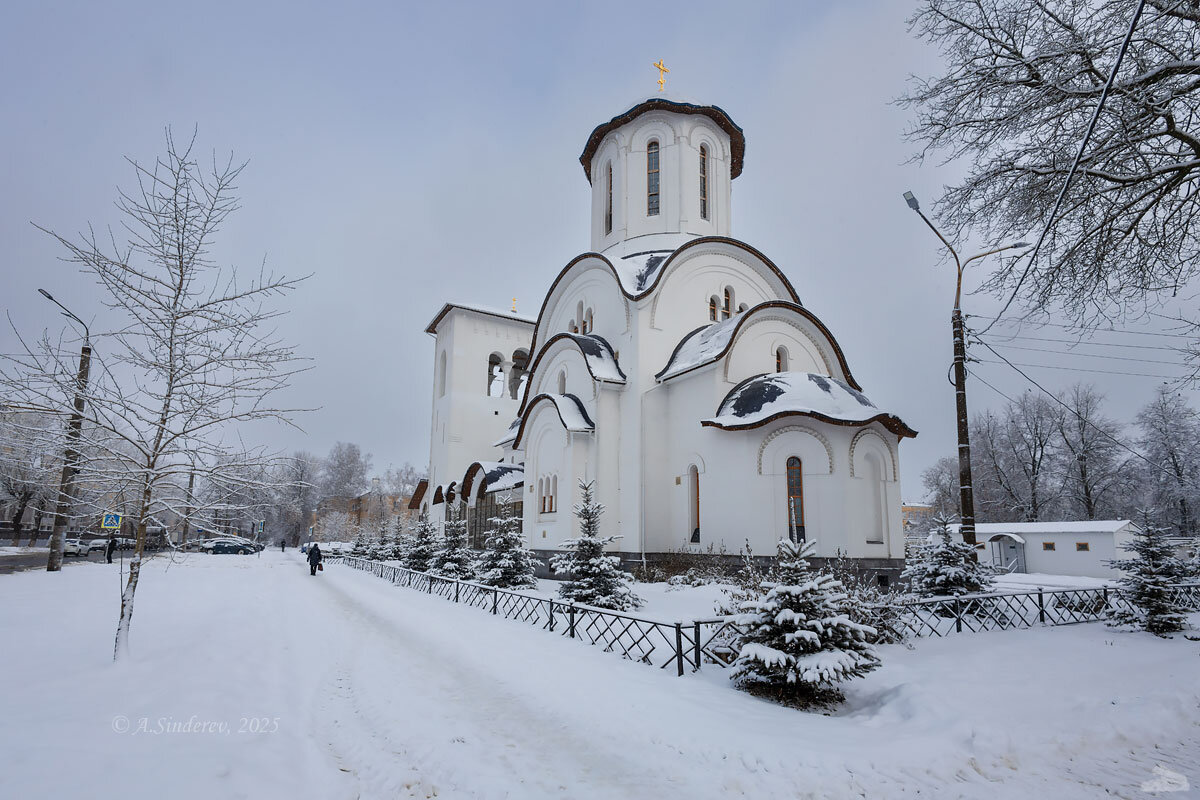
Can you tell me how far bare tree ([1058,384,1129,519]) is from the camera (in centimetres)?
3089

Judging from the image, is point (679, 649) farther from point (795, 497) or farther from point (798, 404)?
point (798, 404)

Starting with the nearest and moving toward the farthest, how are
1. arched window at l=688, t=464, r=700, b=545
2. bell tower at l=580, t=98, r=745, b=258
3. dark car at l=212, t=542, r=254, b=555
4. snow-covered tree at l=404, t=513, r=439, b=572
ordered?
arched window at l=688, t=464, r=700, b=545 < snow-covered tree at l=404, t=513, r=439, b=572 < bell tower at l=580, t=98, r=745, b=258 < dark car at l=212, t=542, r=254, b=555

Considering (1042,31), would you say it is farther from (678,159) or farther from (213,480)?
(678,159)

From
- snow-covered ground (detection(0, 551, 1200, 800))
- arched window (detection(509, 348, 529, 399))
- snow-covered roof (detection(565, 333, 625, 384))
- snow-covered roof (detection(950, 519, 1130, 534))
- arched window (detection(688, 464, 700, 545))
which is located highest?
arched window (detection(509, 348, 529, 399))

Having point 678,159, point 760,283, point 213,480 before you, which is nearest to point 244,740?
point 213,480

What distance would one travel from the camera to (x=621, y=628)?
9.66m

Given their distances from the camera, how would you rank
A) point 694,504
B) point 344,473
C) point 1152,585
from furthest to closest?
point 344,473, point 694,504, point 1152,585

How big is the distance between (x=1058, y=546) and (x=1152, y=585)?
18.3 m

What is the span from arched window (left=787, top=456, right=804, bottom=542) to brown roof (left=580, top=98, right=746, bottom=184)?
14.1 metres

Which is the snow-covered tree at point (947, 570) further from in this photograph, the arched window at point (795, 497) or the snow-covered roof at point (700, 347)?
the snow-covered roof at point (700, 347)

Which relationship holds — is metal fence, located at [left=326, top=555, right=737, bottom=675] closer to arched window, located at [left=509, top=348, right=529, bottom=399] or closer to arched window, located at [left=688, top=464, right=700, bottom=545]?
arched window, located at [left=688, top=464, right=700, bottom=545]

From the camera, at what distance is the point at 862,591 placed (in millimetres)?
8445

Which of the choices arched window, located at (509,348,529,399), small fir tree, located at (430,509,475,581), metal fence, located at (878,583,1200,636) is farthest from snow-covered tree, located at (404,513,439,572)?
metal fence, located at (878,583,1200,636)

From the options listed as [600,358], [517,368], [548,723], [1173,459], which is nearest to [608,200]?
[600,358]
